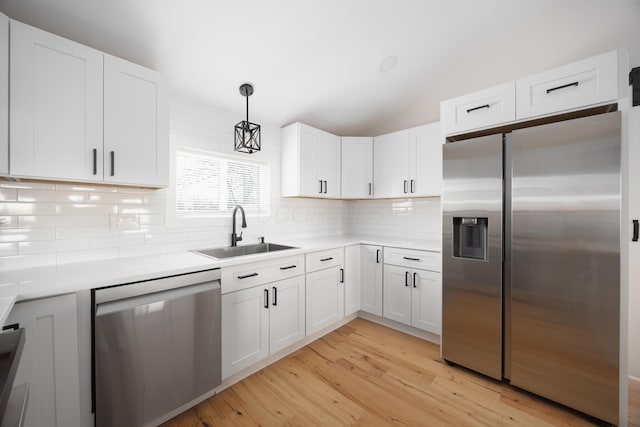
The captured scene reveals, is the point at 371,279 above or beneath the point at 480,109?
beneath

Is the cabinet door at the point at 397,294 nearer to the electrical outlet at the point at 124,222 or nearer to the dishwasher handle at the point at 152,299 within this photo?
the dishwasher handle at the point at 152,299

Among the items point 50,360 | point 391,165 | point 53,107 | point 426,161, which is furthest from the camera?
point 391,165

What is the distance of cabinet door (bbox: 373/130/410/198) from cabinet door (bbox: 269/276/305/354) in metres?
1.61

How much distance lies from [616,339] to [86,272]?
3.21 m

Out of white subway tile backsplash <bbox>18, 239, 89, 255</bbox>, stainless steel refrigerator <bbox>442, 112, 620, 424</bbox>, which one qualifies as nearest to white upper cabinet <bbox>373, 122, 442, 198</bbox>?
stainless steel refrigerator <bbox>442, 112, 620, 424</bbox>

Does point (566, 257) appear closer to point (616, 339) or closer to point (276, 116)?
point (616, 339)

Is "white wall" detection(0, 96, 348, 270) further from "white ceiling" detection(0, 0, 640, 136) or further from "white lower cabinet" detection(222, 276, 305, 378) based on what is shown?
"white lower cabinet" detection(222, 276, 305, 378)

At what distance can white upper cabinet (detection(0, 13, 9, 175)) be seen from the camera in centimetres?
136

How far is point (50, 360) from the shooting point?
1.27m

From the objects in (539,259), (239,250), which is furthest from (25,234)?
(539,259)

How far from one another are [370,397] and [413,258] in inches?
53.0

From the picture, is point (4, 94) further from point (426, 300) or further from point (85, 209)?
point (426, 300)

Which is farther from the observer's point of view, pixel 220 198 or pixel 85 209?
pixel 220 198

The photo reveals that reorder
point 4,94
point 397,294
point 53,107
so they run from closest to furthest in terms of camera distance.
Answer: point 4,94 < point 53,107 < point 397,294
